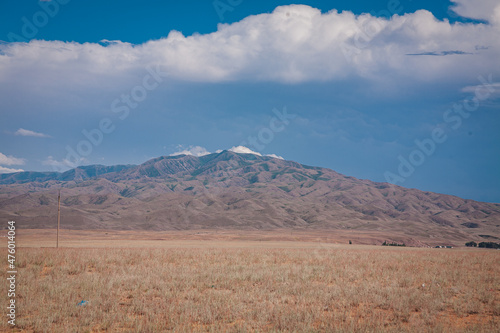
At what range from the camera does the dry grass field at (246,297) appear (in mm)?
11617

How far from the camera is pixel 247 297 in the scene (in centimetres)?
1480

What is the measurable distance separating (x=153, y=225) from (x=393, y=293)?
12975cm

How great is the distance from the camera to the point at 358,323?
11812 millimetres

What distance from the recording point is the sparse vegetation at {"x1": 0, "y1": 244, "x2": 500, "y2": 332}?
11633 mm

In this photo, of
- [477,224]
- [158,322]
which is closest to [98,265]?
[158,322]

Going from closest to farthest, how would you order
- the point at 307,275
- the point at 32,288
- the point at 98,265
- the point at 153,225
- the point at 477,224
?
1. the point at 32,288
2. the point at 307,275
3. the point at 98,265
4. the point at 153,225
5. the point at 477,224

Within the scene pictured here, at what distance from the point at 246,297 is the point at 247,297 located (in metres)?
0.05

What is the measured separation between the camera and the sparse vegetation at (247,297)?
11633mm

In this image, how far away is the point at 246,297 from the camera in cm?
1478

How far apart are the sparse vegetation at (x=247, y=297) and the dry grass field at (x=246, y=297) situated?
46 mm

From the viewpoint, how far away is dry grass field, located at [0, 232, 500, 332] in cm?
1162

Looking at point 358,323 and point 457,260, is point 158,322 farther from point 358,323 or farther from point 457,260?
point 457,260

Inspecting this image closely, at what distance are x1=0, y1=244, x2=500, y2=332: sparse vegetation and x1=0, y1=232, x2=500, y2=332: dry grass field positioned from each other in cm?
5

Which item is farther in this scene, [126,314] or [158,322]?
[126,314]
